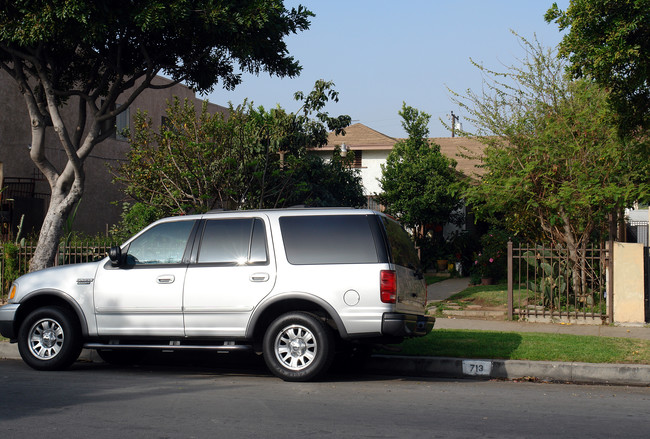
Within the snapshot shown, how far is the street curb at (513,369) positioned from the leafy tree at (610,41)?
4.60 meters

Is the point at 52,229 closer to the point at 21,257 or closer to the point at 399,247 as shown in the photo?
the point at 21,257

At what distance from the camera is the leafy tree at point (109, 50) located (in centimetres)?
1347

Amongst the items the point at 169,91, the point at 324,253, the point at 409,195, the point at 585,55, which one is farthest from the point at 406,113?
the point at 324,253

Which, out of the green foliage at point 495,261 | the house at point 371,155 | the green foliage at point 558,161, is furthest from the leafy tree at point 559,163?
the house at point 371,155

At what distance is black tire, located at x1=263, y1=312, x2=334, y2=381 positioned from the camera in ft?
A: 27.1

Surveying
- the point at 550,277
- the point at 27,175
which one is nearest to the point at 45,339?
the point at 550,277

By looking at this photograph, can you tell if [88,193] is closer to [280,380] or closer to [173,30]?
[173,30]

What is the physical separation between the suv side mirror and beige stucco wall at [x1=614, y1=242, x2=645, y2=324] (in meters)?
8.83

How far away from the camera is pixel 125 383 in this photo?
835 cm

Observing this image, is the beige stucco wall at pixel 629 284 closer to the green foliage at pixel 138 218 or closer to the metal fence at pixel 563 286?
the metal fence at pixel 563 286

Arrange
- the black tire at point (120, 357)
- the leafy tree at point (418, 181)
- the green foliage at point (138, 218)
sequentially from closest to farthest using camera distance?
the black tire at point (120, 357)
the green foliage at point (138, 218)
the leafy tree at point (418, 181)

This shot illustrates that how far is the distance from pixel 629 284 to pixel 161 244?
8541 millimetres

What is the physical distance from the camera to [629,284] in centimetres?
1312

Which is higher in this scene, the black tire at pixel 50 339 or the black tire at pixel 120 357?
the black tire at pixel 50 339
